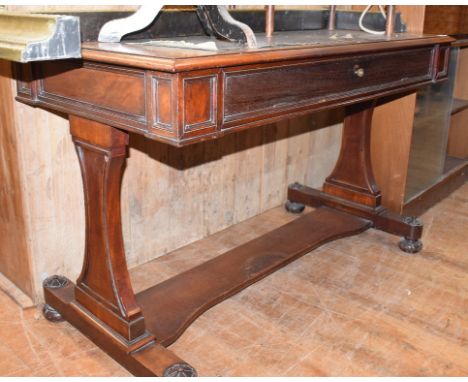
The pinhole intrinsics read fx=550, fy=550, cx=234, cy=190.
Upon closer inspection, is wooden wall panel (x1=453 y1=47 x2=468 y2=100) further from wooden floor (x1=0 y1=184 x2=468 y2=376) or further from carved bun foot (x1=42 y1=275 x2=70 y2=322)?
carved bun foot (x1=42 y1=275 x2=70 y2=322)

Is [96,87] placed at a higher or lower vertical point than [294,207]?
higher

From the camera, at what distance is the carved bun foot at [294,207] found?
2.84m

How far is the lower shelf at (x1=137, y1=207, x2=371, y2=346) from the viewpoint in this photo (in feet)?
5.78

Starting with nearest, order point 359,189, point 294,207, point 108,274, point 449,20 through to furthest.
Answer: point 108,274
point 359,189
point 294,207
point 449,20

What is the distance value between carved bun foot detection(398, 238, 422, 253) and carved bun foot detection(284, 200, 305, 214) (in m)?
0.58

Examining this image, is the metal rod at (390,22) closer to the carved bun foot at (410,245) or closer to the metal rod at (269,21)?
the metal rod at (269,21)

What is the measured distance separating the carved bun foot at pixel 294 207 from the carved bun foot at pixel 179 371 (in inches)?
57.7

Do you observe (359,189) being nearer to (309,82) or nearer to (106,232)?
(309,82)

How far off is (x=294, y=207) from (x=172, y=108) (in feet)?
5.73

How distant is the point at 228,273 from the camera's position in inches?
79.4

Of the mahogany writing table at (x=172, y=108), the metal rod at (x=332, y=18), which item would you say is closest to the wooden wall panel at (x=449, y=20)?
the metal rod at (x=332, y=18)

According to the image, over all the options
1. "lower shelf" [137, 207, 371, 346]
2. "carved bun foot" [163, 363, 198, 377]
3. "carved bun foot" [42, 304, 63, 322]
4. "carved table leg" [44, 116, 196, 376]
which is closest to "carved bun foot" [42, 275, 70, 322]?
"carved bun foot" [42, 304, 63, 322]

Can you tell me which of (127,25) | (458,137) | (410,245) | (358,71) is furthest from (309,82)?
(458,137)
